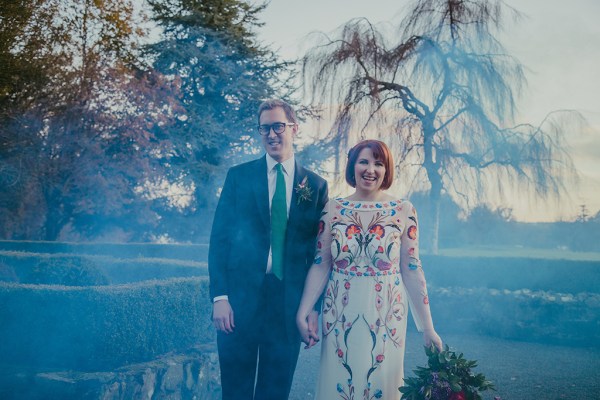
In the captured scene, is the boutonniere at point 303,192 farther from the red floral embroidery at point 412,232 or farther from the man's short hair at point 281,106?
the red floral embroidery at point 412,232

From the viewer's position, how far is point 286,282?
260 centimetres

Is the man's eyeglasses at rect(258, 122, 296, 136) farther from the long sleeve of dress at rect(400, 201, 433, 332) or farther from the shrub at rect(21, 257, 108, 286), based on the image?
the shrub at rect(21, 257, 108, 286)

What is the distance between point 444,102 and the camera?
11.2 metres

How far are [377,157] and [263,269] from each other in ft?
2.91

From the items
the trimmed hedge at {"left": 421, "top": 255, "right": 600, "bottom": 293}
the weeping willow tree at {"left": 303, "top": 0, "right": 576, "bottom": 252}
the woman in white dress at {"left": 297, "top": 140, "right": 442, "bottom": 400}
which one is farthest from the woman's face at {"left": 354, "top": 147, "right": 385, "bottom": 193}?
the weeping willow tree at {"left": 303, "top": 0, "right": 576, "bottom": 252}

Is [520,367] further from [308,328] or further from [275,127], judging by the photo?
[275,127]

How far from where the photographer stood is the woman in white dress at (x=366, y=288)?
2.58 meters

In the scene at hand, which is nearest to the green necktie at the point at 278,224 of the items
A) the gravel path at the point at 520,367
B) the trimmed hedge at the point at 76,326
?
A: the trimmed hedge at the point at 76,326

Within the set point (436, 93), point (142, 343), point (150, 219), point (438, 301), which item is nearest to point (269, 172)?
point (142, 343)

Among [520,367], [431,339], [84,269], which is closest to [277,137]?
[431,339]

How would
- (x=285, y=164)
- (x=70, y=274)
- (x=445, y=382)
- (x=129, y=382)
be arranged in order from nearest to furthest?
(x=445, y=382) → (x=285, y=164) → (x=129, y=382) → (x=70, y=274)

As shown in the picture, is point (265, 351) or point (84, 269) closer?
point (265, 351)

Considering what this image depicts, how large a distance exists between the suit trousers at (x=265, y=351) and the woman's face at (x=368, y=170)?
729mm

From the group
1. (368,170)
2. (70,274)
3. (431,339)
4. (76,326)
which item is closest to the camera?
(431,339)
